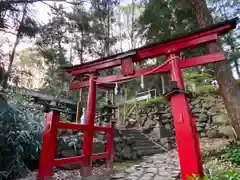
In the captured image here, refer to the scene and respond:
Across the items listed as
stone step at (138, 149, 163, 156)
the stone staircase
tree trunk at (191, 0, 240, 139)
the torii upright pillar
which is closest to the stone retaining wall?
the stone staircase

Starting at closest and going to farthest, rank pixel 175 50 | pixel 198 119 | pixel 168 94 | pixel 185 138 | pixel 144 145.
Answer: pixel 185 138, pixel 168 94, pixel 175 50, pixel 144 145, pixel 198 119

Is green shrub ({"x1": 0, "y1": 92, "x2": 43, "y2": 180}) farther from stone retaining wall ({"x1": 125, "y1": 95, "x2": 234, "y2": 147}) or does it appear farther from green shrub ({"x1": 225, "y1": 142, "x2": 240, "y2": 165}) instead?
stone retaining wall ({"x1": 125, "y1": 95, "x2": 234, "y2": 147})

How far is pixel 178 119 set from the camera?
2.64m

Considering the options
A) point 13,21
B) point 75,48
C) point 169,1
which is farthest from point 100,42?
point 13,21

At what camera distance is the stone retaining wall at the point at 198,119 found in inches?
308

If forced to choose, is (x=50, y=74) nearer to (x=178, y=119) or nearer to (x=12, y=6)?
(x=12, y=6)

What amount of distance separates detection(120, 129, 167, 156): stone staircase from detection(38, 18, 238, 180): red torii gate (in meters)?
3.03

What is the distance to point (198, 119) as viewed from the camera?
871 cm

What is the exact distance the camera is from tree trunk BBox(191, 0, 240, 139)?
14.3ft

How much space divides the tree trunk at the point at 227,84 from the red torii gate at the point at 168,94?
1.75 m

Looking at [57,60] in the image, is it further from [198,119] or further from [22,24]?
[198,119]

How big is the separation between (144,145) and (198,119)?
2.94 m

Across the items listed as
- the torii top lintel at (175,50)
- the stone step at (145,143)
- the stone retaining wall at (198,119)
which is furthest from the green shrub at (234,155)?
the stone step at (145,143)

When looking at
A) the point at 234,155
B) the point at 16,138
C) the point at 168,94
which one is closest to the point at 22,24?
the point at 16,138
